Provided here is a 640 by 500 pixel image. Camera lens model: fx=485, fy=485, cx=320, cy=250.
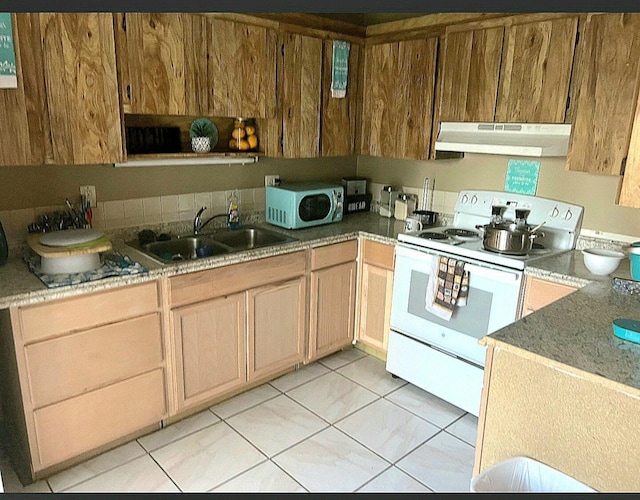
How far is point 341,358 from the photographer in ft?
11.2

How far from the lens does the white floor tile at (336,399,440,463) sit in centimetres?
249

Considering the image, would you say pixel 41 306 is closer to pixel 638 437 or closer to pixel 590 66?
pixel 638 437

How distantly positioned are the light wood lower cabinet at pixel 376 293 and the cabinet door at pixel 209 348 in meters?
0.92

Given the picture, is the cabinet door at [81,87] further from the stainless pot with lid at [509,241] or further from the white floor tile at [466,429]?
the white floor tile at [466,429]

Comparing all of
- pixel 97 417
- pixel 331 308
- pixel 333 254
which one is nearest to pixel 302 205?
pixel 333 254

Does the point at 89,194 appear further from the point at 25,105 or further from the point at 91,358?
the point at 91,358

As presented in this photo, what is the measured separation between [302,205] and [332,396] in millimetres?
1208

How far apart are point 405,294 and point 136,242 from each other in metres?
1.61

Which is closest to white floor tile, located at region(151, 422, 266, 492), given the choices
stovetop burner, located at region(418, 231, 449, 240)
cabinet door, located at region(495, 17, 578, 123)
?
stovetop burner, located at region(418, 231, 449, 240)

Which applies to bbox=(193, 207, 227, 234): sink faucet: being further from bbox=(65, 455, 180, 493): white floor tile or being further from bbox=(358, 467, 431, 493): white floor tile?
bbox=(358, 467, 431, 493): white floor tile

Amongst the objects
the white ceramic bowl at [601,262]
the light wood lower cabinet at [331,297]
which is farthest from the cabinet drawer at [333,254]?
the white ceramic bowl at [601,262]

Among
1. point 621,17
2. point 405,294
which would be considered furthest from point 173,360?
point 621,17

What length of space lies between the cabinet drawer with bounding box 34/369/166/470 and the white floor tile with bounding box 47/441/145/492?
0.09 meters

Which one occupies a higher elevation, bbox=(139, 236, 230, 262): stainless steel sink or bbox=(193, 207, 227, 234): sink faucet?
bbox=(193, 207, 227, 234): sink faucet
